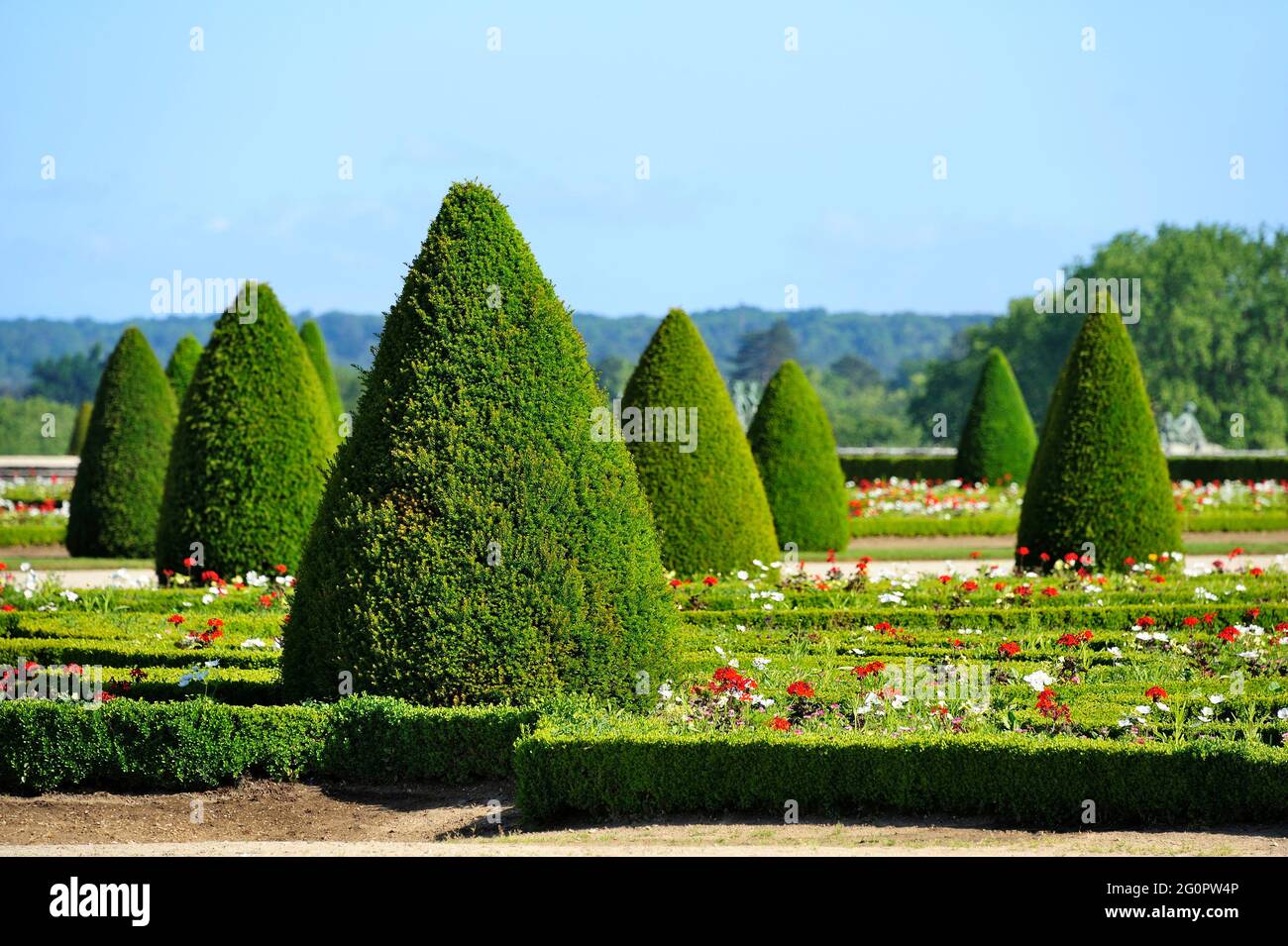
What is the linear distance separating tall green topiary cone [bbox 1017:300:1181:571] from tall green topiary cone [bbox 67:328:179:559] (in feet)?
35.4

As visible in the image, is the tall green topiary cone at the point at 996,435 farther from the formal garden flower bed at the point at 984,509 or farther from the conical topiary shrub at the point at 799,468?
the conical topiary shrub at the point at 799,468

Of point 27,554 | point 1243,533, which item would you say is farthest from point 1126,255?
point 27,554

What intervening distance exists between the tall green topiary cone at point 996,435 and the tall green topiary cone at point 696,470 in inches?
555

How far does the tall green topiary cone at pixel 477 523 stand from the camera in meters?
7.97

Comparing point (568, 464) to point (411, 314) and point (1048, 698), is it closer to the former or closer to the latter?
point (411, 314)

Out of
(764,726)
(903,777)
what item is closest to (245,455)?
(764,726)

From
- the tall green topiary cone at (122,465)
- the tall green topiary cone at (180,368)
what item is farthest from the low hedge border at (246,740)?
the tall green topiary cone at (180,368)

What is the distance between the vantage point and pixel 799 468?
62.8 feet

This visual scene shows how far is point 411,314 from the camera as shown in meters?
8.37

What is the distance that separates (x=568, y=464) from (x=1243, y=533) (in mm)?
17565

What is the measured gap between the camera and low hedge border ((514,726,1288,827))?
679 cm

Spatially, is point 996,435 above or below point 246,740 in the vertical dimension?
above

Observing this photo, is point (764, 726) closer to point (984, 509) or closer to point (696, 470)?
point (696, 470)

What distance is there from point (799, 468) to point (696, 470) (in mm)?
4577
